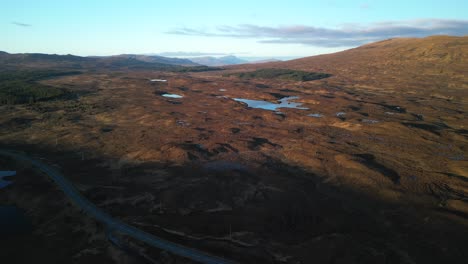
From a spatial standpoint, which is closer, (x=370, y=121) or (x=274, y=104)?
(x=370, y=121)

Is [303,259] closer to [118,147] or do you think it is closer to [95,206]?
[95,206]

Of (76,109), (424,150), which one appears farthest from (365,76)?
(76,109)

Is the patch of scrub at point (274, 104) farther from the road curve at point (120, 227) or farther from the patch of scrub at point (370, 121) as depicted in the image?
the road curve at point (120, 227)

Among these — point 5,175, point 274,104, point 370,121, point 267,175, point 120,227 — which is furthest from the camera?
point 274,104

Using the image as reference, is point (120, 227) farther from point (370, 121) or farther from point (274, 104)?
point (274, 104)

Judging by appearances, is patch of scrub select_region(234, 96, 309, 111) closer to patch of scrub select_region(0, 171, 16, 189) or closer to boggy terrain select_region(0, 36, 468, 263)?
boggy terrain select_region(0, 36, 468, 263)

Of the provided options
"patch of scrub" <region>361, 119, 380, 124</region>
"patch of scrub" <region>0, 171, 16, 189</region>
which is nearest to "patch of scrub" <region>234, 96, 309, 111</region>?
"patch of scrub" <region>361, 119, 380, 124</region>

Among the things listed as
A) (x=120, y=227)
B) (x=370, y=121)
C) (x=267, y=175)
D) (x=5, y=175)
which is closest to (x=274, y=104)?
(x=370, y=121)
